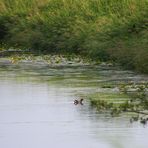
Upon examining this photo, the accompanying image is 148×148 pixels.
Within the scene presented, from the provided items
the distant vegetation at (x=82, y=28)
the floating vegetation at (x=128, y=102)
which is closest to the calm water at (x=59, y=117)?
the floating vegetation at (x=128, y=102)

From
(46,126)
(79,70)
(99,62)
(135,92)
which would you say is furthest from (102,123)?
(99,62)

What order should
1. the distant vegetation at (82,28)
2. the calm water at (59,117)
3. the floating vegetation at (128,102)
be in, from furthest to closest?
the distant vegetation at (82,28) < the floating vegetation at (128,102) < the calm water at (59,117)

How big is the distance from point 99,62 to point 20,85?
268 inches

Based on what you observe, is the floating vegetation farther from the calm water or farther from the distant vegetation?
the distant vegetation

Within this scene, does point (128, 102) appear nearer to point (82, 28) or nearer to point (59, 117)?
point (59, 117)

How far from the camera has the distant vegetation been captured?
31.0m

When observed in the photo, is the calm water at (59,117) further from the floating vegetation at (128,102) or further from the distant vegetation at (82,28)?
the distant vegetation at (82,28)

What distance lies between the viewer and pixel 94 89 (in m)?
24.7

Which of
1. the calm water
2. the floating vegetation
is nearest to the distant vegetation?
the calm water

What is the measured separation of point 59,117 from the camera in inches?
783

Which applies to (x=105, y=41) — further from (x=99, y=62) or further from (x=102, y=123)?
(x=102, y=123)

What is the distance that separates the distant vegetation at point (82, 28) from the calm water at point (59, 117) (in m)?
2.67

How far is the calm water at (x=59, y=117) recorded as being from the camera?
1741 centimetres

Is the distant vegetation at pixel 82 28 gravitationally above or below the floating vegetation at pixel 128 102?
above
